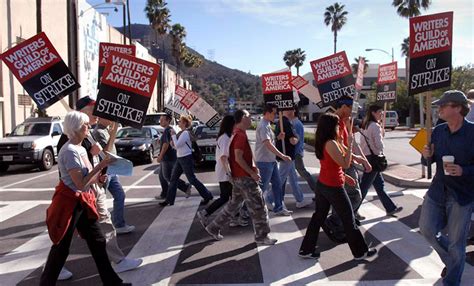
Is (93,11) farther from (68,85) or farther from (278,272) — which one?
(278,272)

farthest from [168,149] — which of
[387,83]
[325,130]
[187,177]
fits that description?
[387,83]

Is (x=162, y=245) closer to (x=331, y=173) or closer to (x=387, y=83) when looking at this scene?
(x=331, y=173)

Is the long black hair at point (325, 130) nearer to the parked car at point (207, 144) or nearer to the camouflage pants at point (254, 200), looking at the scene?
the camouflage pants at point (254, 200)

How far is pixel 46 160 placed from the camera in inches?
592

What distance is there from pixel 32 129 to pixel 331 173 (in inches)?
564

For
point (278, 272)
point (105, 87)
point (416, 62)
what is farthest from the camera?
point (416, 62)

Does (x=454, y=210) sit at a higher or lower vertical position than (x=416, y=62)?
lower

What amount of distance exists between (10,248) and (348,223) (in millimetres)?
4408

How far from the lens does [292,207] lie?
800 centimetres

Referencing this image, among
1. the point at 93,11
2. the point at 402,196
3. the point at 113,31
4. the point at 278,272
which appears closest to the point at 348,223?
the point at 278,272

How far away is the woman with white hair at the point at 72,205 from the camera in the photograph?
389cm

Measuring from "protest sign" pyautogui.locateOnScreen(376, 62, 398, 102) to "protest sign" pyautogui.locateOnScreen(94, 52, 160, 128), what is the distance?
7253 mm

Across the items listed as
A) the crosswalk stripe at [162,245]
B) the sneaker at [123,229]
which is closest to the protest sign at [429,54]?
the crosswalk stripe at [162,245]

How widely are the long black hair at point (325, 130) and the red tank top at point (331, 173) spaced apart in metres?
0.08
